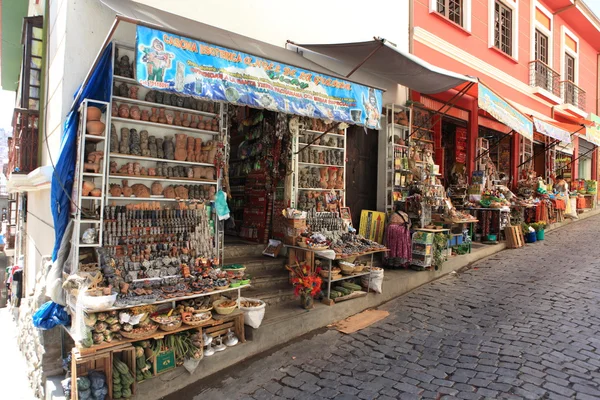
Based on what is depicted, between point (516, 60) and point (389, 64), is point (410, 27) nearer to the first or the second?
point (389, 64)

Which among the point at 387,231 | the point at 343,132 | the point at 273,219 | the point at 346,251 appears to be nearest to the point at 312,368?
the point at 346,251

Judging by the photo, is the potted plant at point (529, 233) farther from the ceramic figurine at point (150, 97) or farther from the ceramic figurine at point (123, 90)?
the ceramic figurine at point (123, 90)

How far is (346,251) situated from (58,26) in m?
5.20

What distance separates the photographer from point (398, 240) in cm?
728

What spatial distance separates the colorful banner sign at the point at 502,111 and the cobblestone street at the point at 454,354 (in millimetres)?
3694

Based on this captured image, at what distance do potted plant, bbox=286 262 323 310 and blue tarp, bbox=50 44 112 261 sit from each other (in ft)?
Result: 9.96

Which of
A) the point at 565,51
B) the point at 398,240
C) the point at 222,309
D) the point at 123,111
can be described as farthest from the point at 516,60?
the point at 222,309

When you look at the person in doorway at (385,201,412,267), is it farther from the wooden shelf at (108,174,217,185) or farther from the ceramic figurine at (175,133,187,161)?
the ceramic figurine at (175,133,187,161)

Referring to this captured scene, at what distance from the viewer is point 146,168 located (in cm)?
484

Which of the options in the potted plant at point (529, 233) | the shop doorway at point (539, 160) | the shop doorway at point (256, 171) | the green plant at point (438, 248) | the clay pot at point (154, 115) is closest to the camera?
the clay pot at point (154, 115)

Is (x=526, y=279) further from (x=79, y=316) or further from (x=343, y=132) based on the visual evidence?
(x=79, y=316)

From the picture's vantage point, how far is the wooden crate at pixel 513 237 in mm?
9938

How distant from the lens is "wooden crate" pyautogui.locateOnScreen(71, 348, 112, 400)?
3.24m


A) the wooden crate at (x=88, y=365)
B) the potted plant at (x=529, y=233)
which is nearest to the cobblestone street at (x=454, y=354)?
the wooden crate at (x=88, y=365)
